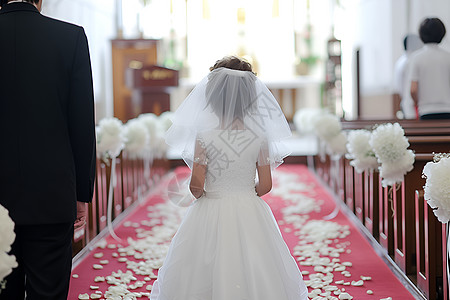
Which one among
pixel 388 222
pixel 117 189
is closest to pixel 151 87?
pixel 117 189

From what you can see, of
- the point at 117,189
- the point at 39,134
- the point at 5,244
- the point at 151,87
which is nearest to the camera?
the point at 5,244

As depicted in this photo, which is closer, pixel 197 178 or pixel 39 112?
pixel 39 112

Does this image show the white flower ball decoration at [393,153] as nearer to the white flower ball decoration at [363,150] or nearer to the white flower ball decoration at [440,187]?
the white flower ball decoration at [363,150]

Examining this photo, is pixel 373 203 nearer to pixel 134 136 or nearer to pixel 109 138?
pixel 109 138

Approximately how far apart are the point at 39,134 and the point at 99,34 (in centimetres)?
801

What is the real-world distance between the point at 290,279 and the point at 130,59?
8.08 meters

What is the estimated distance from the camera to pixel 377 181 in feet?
14.7

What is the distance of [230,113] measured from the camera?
9.08 feet

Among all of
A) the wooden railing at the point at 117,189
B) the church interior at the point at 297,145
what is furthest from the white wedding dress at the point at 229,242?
the wooden railing at the point at 117,189

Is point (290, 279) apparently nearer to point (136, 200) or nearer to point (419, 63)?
point (419, 63)

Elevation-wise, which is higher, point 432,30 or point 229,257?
point 432,30

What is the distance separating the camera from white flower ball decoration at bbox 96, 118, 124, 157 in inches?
184

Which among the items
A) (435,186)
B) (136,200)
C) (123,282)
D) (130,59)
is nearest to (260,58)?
(130,59)

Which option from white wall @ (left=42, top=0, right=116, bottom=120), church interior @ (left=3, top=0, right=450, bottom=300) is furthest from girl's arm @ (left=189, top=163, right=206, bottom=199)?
white wall @ (left=42, top=0, right=116, bottom=120)
